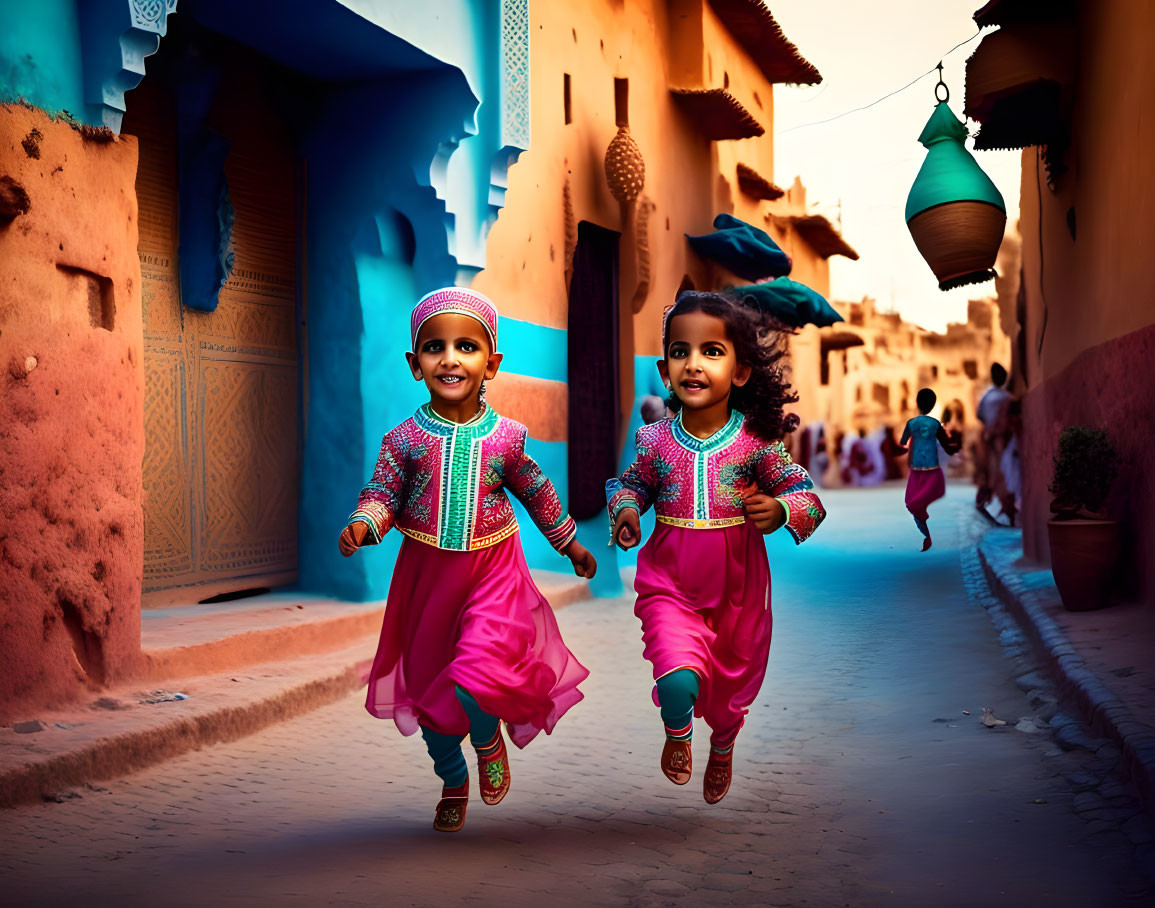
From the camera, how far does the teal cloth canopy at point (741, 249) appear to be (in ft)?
44.8

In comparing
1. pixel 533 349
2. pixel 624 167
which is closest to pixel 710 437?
pixel 533 349

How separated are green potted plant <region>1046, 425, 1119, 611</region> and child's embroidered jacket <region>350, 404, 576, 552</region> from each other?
433 cm

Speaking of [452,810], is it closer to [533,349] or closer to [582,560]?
[582,560]

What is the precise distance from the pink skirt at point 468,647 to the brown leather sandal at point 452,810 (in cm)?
23

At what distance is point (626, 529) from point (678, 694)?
1.75 feet

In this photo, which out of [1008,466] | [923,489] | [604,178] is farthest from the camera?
[1008,466]

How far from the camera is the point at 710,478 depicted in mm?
3924

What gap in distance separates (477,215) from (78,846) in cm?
508

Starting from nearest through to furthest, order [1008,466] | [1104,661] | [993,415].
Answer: [1104,661], [1008,466], [993,415]

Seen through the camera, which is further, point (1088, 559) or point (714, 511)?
point (1088, 559)

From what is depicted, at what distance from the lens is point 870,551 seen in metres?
13.6

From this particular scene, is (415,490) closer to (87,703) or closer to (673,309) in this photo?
(673,309)

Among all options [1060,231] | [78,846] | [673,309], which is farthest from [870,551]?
[78,846]

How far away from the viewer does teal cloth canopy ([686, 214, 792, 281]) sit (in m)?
13.7
